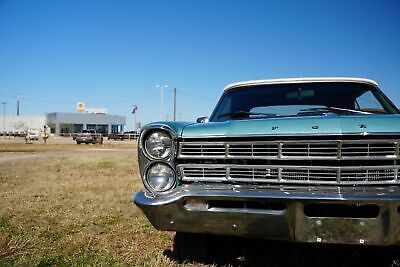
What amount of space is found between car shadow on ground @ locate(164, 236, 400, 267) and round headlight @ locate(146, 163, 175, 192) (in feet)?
2.41

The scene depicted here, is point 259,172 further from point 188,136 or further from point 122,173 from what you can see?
point 122,173

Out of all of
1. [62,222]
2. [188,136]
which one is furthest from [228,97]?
[62,222]

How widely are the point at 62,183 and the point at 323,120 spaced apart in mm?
5721

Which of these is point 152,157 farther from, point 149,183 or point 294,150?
point 294,150

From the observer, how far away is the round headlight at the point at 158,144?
8.33ft

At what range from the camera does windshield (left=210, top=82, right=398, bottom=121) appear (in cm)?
351

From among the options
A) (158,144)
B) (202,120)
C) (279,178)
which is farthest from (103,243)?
(279,178)

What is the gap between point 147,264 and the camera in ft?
9.07

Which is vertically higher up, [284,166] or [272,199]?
[284,166]

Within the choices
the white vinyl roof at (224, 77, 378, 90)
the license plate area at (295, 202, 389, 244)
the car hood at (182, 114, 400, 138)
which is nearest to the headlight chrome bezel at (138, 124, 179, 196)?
the car hood at (182, 114, 400, 138)

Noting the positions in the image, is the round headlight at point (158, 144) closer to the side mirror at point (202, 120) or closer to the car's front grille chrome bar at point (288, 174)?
the car's front grille chrome bar at point (288, 174)

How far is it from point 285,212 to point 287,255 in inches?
45.1

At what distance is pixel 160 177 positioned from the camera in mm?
2520

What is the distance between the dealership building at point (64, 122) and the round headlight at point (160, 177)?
7224 centimetres
